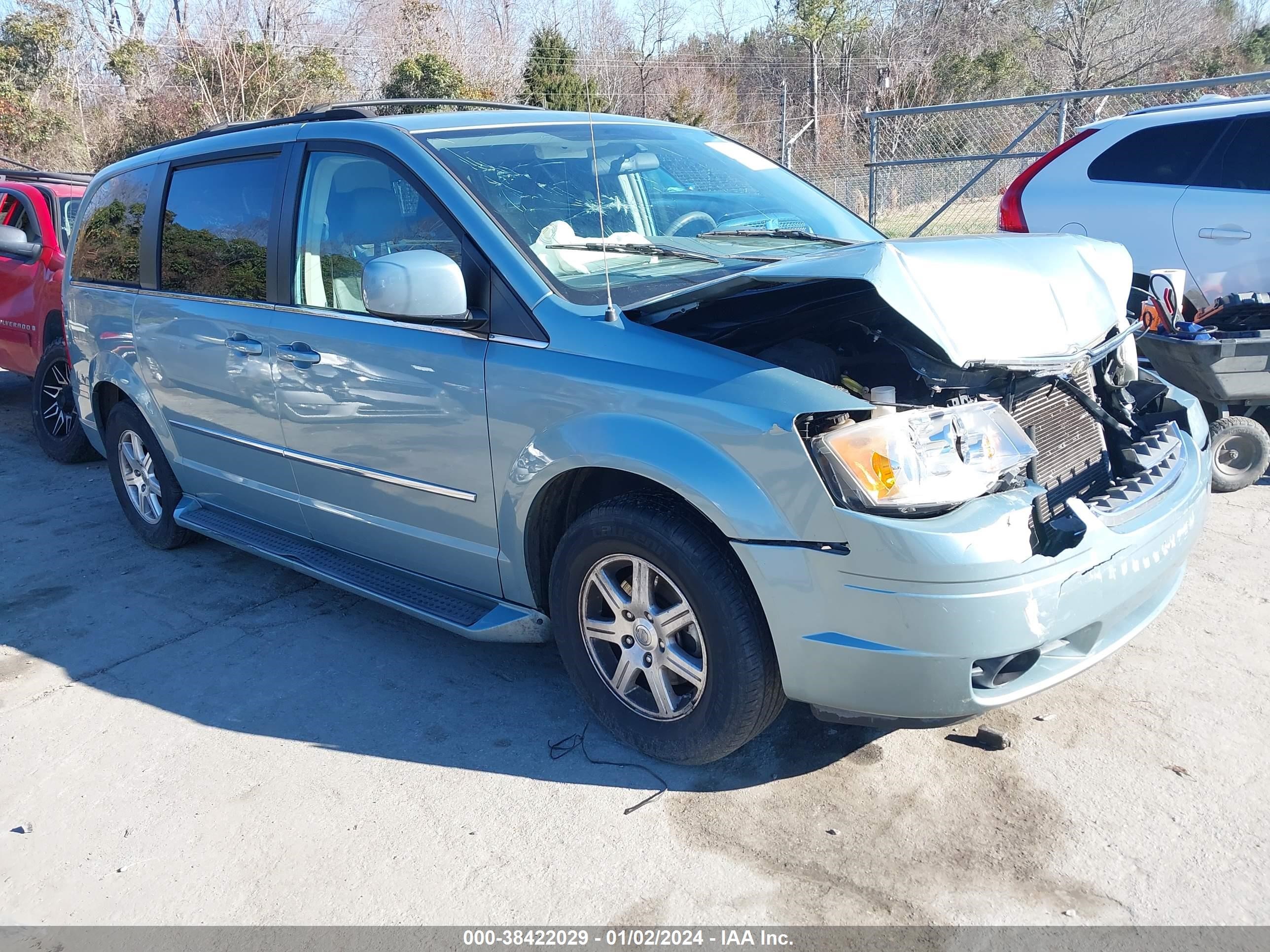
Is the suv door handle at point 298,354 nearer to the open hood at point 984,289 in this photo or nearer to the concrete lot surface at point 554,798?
the concrete lot surface at point 554,798

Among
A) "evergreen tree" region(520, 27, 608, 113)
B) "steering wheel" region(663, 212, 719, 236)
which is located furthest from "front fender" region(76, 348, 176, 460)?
"evergreen tree" region(520, 27, 608, 113)

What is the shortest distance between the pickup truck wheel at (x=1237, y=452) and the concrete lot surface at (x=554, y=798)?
4.07 ft

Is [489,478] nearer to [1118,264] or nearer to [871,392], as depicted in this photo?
[871,392]

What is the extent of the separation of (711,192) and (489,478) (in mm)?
1559

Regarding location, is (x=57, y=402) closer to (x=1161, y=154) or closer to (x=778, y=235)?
(x=778, y=235)

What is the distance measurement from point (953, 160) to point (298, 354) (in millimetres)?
7901

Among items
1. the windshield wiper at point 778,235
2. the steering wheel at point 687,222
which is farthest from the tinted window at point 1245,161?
the steering wheel at point 687,222

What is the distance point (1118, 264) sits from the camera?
3305 millimetres

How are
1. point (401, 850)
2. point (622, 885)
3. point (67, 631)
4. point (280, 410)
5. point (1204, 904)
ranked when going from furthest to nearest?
1. point (67, 631)
2. point (280, 410)
3. point (401, 850)
4. point (622, 885)
5. point (1204, 904)

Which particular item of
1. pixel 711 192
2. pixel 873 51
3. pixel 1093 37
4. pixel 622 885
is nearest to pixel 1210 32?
pixel 1093 37

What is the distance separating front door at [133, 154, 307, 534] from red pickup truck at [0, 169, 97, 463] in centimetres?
270

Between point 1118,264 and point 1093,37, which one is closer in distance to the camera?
point 1118,264

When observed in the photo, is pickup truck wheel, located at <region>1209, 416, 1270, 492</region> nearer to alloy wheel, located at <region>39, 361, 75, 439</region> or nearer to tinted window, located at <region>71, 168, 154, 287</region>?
tinted window, located at <region>71, 168, 154, 287</region>

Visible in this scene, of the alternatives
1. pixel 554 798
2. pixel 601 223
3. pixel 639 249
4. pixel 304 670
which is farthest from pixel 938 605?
pixel 304 670
